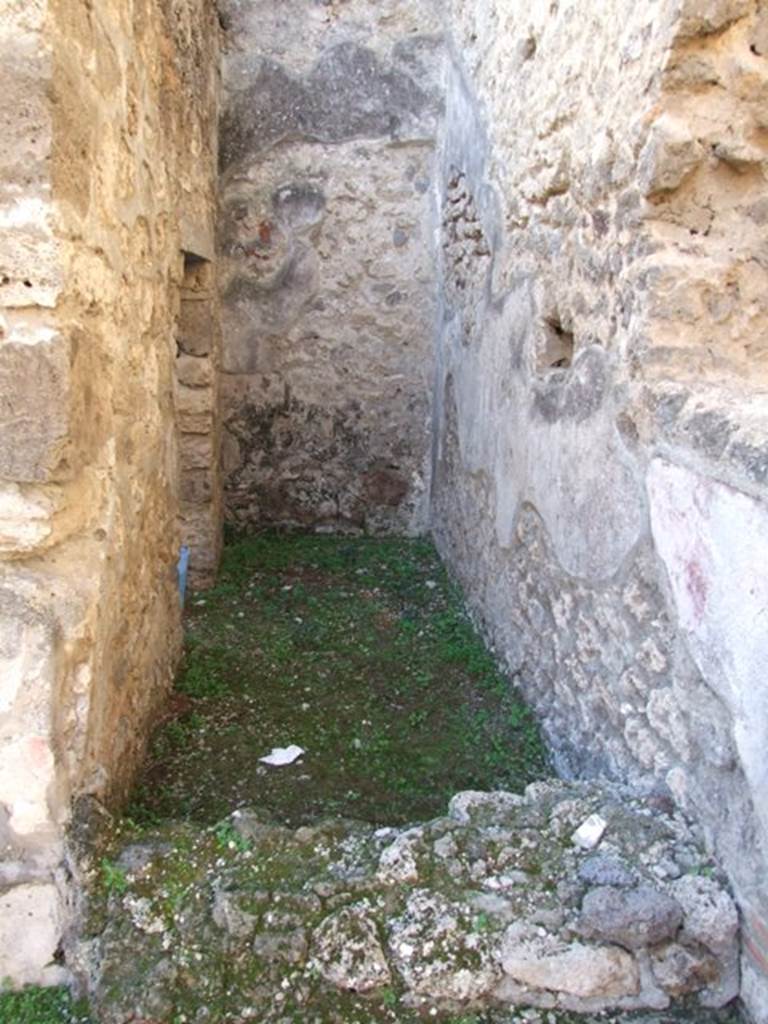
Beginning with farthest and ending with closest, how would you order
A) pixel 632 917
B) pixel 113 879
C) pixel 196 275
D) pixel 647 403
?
1. pixel 196 275
2. pixel 647 403
3. pixel 113 879
4. pixel 632 917

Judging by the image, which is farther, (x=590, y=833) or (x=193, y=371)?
(x=193, y=371)

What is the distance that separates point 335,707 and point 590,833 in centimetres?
133

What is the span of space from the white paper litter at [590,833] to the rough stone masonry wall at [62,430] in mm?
987

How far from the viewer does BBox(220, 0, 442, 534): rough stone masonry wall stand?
14.7ft

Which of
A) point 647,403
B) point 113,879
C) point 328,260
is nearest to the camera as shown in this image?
point 113,879

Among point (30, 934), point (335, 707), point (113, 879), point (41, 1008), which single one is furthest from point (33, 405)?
point (335, 707)

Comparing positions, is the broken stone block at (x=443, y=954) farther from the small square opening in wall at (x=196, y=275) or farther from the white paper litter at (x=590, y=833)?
the small square opening in wall at (x=196, y=275)

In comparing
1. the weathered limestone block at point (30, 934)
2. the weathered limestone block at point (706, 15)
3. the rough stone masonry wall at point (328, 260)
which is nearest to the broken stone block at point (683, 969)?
the weathered limestone block at point (30, 934)

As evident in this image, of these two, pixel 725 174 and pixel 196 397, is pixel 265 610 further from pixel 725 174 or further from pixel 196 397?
pixel 725 174

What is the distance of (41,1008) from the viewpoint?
1.55 meters

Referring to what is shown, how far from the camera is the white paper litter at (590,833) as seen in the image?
5.41ft

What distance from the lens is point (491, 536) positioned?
3.33 metres

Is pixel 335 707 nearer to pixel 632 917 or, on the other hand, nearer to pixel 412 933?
pixel 412 933

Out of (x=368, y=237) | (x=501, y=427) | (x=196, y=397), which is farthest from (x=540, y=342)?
(x=368, y=237)
